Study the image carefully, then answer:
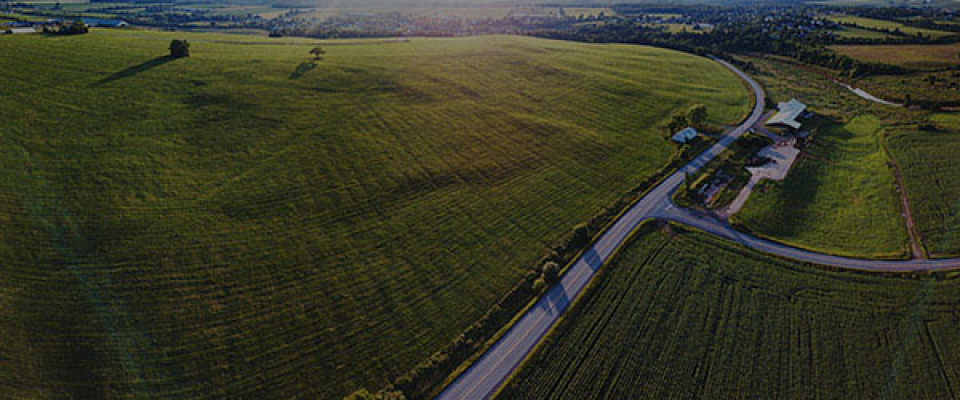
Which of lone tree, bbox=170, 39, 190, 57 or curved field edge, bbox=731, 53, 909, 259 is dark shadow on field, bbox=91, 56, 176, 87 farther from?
curved field edge, bbox=731, 53, 909, 259

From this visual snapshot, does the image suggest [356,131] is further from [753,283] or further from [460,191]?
[753,283]

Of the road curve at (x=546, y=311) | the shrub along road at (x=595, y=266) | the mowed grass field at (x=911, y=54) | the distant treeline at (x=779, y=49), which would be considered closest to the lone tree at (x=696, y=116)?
the shrub along road at (x=595, y=266)

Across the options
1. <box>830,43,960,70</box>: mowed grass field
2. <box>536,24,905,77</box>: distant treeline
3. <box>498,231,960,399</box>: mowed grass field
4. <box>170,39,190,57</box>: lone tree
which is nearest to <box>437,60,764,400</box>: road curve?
<box>498,231,960,399</box>: mowed grass field

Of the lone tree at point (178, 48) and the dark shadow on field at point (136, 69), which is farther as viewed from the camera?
the lone tree at point (178, 48)

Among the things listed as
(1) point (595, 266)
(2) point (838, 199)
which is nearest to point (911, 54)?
(2) point (838, 199)

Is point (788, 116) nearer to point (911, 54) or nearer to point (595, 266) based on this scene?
point (595, 266)

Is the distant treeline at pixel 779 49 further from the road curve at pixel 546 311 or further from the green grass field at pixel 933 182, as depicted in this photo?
the road curve at pixel 546 311

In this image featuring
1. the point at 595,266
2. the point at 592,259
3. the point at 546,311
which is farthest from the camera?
the point at 592,259
